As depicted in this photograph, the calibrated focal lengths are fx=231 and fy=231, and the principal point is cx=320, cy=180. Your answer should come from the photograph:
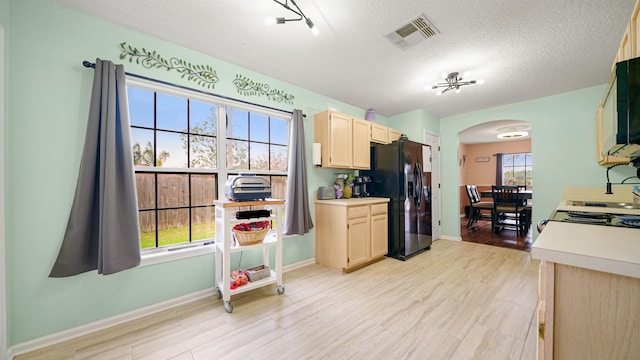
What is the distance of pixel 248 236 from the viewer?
2195 mm

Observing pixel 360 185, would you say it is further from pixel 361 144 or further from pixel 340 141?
pixel 340 141

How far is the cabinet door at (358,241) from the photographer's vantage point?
2.87m

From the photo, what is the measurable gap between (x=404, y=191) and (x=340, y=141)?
3.85 feet

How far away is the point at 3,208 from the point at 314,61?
2.65m

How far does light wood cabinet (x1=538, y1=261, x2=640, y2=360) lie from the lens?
735 millimetres

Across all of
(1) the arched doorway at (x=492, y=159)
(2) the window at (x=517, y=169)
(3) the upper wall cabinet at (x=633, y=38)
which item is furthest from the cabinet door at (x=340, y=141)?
(2) the window at (x=517, y=169)

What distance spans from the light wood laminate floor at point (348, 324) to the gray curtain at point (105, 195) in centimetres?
58

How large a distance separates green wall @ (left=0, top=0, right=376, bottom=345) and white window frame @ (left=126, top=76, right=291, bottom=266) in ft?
0.45

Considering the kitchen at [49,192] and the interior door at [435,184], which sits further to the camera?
the interior door at [435,184]

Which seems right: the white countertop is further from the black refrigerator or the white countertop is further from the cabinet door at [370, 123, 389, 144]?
the cabinet door at [370, 123, 389, 144]

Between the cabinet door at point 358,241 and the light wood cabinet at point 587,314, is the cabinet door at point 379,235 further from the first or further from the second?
the light wood cabinet at point 587,314

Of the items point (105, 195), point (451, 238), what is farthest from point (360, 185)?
point (105, 195)

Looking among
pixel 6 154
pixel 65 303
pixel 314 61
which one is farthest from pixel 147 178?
pixel 314 61

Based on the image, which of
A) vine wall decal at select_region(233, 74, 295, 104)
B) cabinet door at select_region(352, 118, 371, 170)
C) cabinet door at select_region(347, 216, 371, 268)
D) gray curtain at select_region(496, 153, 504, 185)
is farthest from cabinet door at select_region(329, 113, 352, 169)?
gray curtain at select_region(496, 153, 504, 185)
